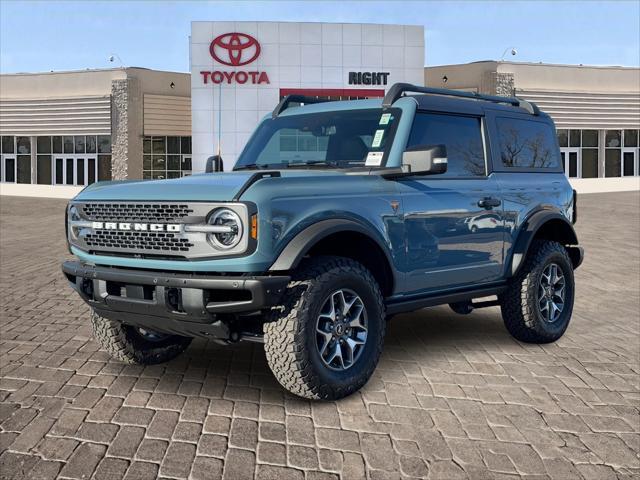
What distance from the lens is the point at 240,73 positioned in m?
33.5

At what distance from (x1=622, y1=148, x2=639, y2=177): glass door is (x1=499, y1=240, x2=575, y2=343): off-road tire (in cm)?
4176

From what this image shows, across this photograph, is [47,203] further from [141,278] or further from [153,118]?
[141,278]

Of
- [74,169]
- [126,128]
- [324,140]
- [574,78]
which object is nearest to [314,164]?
[324,140]

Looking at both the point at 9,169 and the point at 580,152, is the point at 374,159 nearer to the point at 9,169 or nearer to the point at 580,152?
the point at 580,152

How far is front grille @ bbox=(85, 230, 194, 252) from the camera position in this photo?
4406mm

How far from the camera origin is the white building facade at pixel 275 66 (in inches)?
1312

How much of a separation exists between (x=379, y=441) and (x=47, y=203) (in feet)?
100

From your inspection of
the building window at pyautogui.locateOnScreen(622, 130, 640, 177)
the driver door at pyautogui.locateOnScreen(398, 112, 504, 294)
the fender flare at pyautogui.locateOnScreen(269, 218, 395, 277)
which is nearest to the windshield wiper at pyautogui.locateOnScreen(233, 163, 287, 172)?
the driver door at pyautogui.locateOnScreen(398, 112, 504, 294)

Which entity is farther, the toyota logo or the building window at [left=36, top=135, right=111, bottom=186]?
the building window at [left=36, top=135, right=111, bottom=186]

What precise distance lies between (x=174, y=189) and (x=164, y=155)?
39497 mm

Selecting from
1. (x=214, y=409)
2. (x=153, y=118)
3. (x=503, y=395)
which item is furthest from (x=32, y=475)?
(x=153, y=118)

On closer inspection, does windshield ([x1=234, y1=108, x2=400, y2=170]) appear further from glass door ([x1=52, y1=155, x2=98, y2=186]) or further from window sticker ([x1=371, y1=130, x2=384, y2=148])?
glass door ([x1=52, y1=155, x2=98, y2=186])

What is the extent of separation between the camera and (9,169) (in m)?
46.7

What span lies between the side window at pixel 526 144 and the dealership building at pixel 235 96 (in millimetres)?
27221
